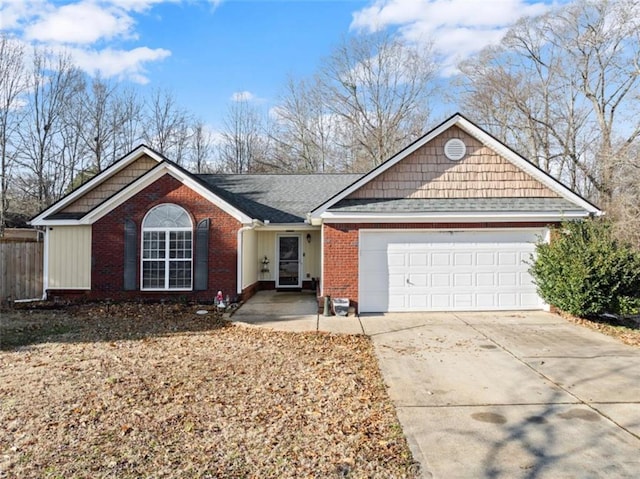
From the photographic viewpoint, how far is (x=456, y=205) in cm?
1133

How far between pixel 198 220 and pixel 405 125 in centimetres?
2239

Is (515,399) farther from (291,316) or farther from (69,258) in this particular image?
(69,258)

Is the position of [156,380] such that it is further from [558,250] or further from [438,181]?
[558,250]

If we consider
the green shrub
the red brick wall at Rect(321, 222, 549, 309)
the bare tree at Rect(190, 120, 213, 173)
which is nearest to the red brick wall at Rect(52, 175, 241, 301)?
the red brick wall at Rect(321, 222, 549, 309)

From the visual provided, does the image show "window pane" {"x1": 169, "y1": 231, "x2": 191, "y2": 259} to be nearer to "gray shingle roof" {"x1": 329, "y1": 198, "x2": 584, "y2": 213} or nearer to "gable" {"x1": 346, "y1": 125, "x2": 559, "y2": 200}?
"gray shingle roof" {"x1": 329, "y1": 198, "x2": 584, "y2": 213}

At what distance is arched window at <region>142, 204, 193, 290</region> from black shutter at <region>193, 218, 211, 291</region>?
23 centimetres

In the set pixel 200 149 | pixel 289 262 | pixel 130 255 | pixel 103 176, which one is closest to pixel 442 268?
pixel 289 262

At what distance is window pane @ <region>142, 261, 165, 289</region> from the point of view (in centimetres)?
1285

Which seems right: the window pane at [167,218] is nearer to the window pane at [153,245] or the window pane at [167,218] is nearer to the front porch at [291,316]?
the window pane at [153,245]

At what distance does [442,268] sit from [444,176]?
249 centimetres

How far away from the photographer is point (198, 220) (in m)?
12.8

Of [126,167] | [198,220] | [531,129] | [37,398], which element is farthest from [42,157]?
[531,129]

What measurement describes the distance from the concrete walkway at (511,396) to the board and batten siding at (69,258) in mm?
7485

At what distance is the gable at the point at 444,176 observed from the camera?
11508mm
